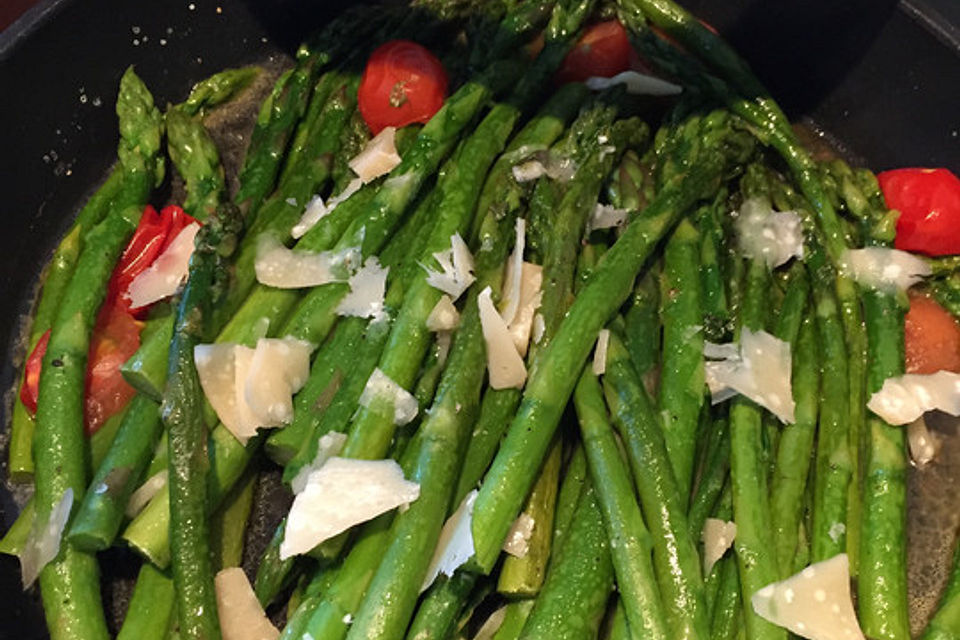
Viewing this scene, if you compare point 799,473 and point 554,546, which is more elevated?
point 554,546

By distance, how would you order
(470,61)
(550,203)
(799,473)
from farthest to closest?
(470,61)
(550,203)
(799,473)

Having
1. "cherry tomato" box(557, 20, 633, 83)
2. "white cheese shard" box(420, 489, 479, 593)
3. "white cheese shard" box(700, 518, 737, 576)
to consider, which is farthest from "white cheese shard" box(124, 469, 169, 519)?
"cherry tomato" box(557, 20, 633, 83)

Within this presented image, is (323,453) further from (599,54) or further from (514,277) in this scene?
(599,54)

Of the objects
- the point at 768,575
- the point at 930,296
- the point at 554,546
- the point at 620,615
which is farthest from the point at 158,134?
the point at 930,296

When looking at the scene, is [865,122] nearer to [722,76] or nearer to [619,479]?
[722,76]

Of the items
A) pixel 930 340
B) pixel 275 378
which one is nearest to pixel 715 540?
pixel 930 340
